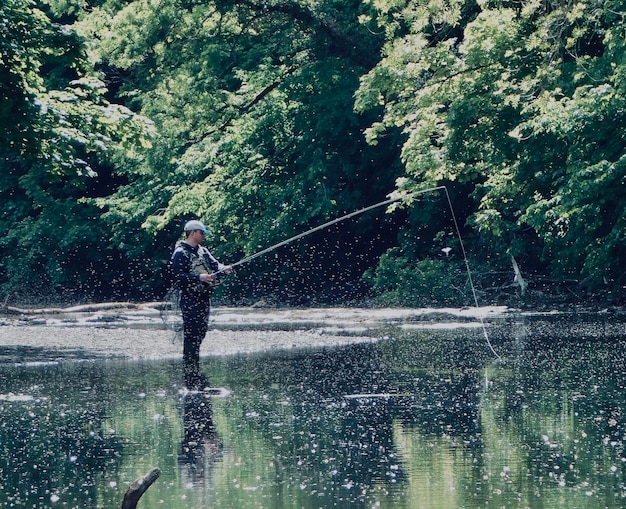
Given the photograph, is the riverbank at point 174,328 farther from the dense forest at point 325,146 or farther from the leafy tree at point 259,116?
the leafy tree at point 259,116

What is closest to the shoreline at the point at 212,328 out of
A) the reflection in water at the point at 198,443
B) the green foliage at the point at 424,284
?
the green foliage at the point at 424,284

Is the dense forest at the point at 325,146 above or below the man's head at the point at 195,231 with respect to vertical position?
above

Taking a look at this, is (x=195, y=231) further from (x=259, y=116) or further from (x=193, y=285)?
(x=259, y=116)

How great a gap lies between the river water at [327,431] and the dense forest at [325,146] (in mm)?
6035

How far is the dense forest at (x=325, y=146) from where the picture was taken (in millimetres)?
21203

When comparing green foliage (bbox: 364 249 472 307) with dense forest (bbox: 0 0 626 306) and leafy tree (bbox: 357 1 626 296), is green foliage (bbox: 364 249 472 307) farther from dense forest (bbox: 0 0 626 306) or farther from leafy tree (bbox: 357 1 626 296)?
leafy tree (bbox: 357 1 626 296)

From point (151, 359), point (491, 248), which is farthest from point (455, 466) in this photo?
point (491, 248)

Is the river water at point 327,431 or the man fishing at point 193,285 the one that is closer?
the river water at point 327,431

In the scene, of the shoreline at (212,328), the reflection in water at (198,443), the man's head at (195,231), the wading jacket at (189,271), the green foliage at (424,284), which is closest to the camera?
the reflection in water at (198,443)

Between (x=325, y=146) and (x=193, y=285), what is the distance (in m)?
19.3

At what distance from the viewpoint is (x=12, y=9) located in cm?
1911

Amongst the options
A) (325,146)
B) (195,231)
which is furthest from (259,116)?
(195,231)

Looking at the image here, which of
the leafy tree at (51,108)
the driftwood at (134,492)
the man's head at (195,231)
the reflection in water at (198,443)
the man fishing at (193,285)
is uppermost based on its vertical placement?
the leafy tree at (51,108)

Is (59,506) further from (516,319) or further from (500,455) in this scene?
(516,319)
